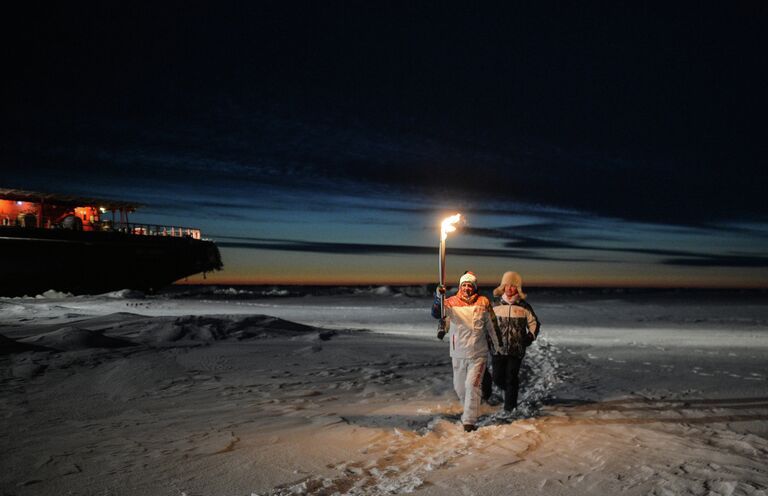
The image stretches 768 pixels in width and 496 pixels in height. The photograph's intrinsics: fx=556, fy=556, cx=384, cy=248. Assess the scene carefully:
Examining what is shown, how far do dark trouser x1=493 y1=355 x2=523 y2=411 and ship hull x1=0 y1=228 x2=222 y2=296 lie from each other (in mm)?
35608

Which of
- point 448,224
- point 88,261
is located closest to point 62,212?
point 88,261

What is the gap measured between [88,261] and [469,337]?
124 ft

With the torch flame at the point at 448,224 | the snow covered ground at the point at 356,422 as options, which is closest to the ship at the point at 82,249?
the snow covered ground at the point at 356,422

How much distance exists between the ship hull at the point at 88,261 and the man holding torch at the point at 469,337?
117ft

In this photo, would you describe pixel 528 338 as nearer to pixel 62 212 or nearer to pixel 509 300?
pixel 509 300

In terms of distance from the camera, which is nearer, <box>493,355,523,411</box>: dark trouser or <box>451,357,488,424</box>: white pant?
<box>451,357,488,424</box>: white pant

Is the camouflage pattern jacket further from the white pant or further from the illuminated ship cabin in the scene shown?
the illuminated ship cabin

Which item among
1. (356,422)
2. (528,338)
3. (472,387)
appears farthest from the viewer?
(528,338)

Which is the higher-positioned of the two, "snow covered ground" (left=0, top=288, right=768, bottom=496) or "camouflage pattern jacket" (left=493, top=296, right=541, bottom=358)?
"camouflage pattern jacket" (left=493, top=296, right=541, bottom=358)

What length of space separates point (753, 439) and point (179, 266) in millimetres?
43012

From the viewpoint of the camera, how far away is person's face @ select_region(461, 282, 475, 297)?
572 centimetres

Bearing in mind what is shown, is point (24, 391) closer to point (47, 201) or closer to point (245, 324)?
point (245, 324)

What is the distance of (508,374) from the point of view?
6215mm

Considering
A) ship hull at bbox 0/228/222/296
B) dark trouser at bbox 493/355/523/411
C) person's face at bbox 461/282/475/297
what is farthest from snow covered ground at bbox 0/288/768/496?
ship hull at bbox 0/228/222/296
